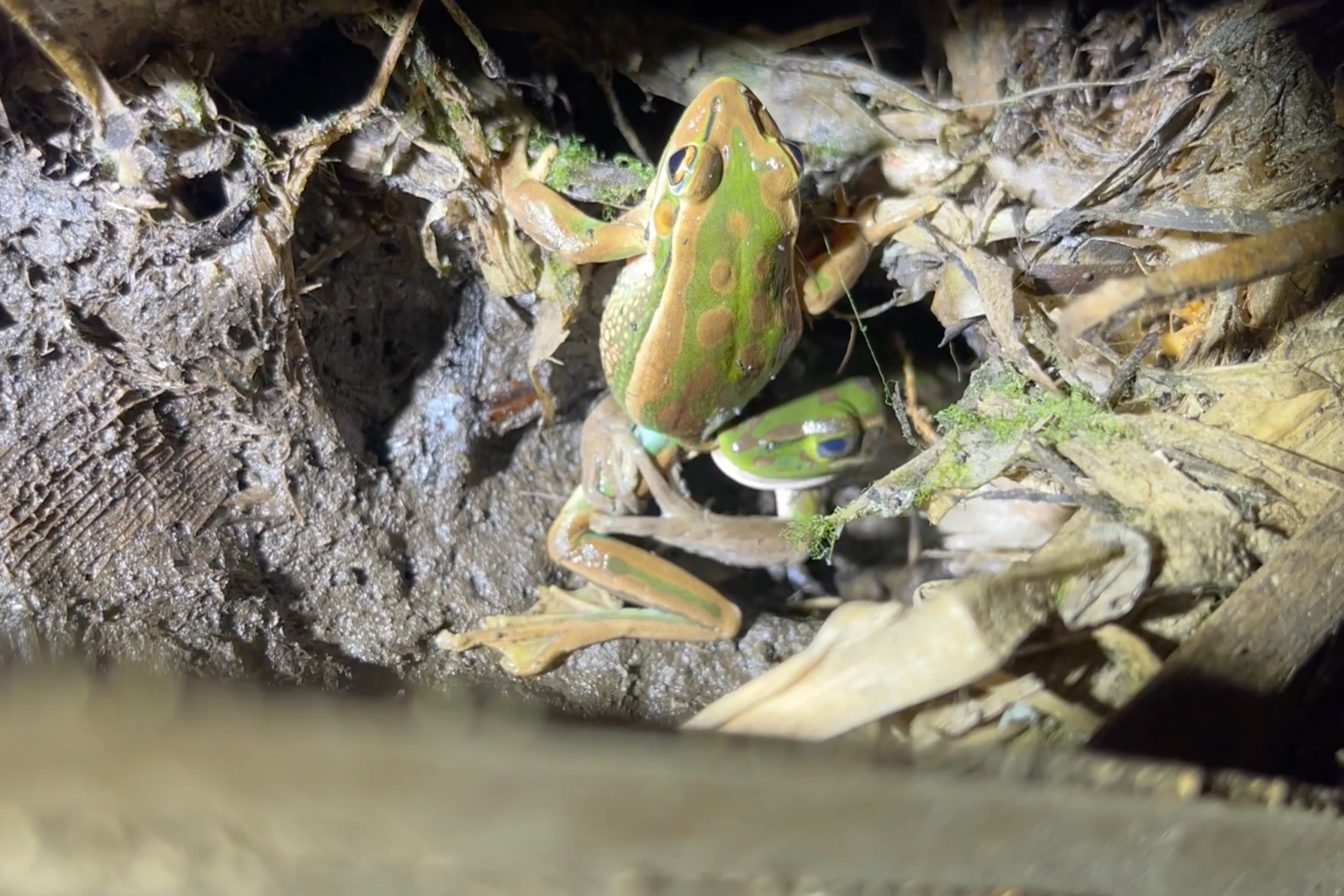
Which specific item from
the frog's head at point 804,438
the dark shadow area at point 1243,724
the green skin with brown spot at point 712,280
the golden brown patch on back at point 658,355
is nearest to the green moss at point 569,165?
the green skin with brown spot at point 712,280

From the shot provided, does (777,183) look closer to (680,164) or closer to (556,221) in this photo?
(680,164)

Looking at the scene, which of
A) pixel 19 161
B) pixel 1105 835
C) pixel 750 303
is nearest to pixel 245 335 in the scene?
pixel 19 161

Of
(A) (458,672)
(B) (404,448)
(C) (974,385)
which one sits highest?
(C) (974,385)

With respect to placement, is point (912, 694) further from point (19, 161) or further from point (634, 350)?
point (19, 161)

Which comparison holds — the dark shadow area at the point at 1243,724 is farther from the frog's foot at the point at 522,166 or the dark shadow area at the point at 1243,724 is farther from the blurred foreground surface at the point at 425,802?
the frog's foot at the point at 522,166

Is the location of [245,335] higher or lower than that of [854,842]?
higher

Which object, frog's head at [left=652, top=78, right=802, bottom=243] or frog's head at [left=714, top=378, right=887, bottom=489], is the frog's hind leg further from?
frog's head at [left=652, top=78, right=802, bottom=243]

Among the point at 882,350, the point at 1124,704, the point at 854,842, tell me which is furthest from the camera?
the point at 882,350
